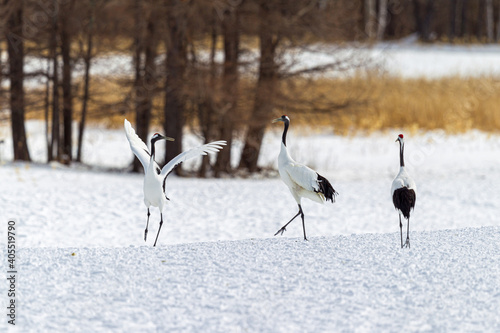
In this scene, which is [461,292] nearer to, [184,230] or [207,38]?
[184,230]

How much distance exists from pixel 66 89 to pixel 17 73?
1.11m

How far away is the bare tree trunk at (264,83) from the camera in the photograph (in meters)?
14.1

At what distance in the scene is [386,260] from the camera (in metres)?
5.63

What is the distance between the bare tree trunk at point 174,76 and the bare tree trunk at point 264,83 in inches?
55.8

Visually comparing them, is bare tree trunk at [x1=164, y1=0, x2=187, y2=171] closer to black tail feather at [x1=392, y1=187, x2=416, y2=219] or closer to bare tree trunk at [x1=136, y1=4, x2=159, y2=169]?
bare tree trunk at [x1=136, y1=4, x2=159, y2=169]

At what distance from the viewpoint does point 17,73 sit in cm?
1455

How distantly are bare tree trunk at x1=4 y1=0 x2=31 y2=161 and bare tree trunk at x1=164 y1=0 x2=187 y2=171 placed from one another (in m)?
2.86

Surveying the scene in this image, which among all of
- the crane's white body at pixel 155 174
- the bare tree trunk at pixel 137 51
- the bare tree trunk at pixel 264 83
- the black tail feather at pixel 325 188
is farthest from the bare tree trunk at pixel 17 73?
the black tail feather at pixel 325 188

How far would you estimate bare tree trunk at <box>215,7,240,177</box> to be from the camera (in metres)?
13.9

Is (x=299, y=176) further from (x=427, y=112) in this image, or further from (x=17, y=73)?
(x=427, y=112)

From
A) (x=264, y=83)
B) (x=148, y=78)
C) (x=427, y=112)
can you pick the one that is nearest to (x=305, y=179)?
(x=264, y=83)

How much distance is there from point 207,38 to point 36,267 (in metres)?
10.3

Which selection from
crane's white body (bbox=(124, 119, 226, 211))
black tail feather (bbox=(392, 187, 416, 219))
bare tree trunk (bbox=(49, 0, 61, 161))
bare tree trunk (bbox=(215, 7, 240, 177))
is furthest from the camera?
bare tree trunk (bbox=(49, 0, 61, 161))

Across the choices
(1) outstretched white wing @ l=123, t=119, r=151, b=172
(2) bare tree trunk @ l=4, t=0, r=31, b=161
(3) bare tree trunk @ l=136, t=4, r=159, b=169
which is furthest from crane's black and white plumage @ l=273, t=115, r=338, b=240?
(2) bare tree trunk @ l=4, t=0, r=31, b=161
